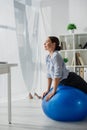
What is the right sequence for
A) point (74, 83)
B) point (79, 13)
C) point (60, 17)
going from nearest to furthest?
point (74, 83) < point (79, 13) < point (60, 17)

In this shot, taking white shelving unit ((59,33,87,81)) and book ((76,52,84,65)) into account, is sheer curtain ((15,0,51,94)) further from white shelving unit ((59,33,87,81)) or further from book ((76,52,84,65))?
book ((76,52,84,65))

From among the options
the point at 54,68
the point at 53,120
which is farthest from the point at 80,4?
the point at 53,120

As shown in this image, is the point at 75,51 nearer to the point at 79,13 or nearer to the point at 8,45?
the point at 79,13

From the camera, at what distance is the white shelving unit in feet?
16.0

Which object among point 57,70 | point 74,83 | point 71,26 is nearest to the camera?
point 57,70

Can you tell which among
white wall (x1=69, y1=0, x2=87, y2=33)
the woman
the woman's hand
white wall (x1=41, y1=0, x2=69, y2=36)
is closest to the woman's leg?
the woman

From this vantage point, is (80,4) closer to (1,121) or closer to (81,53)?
(81,53)

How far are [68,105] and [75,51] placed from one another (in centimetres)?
232

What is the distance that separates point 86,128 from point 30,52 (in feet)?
9.41

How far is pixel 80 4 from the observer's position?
5.09m

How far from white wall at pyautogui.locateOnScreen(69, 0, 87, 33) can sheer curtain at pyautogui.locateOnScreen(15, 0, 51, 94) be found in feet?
1.85

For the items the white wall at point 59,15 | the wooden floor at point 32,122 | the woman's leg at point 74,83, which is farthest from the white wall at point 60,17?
the woman's leg at point 74,83

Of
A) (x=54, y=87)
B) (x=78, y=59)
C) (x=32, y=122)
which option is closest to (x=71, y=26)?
(x=78, y=59)

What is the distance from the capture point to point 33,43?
5.35 m
